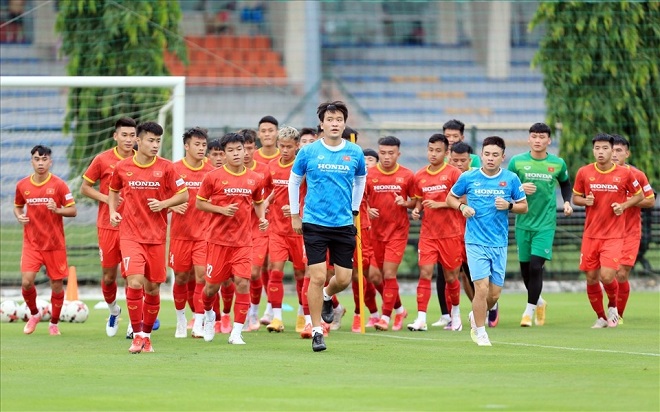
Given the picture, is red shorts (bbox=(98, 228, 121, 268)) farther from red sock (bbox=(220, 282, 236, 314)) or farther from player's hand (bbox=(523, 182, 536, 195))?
player's hand (bbox=(523, 182, 536, 195))

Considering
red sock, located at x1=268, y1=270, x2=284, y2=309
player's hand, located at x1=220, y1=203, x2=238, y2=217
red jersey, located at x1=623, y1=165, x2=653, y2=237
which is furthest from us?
red jersey, located at x1=623, y1=165, x2=653, y2=237

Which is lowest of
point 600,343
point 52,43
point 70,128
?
point 600,343

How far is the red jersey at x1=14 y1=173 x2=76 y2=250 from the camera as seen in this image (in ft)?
49.0

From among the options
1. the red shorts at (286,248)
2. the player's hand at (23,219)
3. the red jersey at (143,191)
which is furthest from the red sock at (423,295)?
the player's hand at (23,219)

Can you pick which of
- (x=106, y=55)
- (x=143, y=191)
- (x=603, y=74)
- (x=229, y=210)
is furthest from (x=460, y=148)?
(x=106, y=55)

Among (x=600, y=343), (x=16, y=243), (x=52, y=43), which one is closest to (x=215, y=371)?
(x=600, y=343)

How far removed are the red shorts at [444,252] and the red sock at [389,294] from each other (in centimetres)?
39

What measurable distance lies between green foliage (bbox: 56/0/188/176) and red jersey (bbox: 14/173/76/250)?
7.22 metres

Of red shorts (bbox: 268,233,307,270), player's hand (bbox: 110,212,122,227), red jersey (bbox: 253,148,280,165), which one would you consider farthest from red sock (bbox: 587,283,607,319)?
player's hand (bbox: 110,212,122,227)

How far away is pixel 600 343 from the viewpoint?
41.2ft

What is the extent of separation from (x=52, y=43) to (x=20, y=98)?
4.67 m

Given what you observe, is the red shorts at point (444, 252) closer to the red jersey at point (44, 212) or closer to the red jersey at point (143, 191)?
the red jersey at point (143, 191)

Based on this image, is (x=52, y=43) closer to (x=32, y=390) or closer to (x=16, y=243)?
(x=16, y=243)

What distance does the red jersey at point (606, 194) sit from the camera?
48.6 ft
